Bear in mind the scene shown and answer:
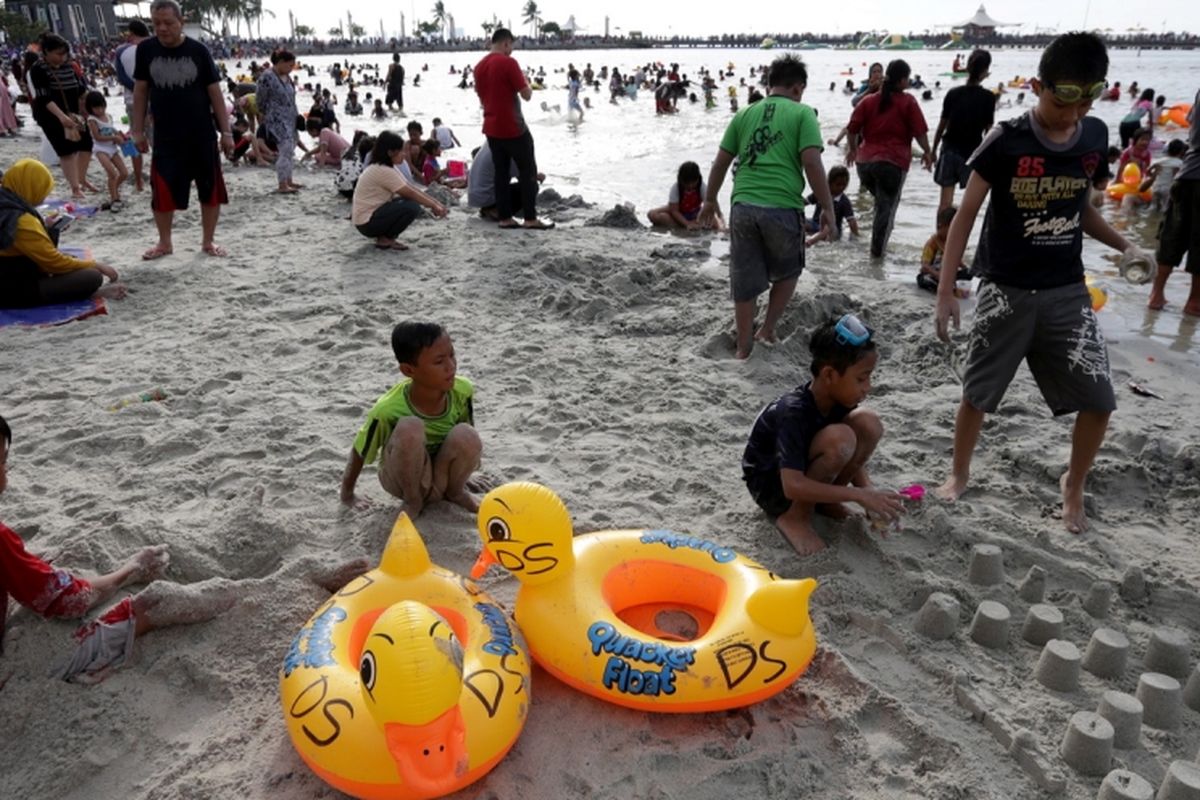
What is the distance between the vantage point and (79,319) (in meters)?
5.14

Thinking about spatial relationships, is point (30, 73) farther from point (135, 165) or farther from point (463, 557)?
point (463, 557)

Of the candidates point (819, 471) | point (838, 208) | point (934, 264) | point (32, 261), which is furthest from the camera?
point (838, 208)

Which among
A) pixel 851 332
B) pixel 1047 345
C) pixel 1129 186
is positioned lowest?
pixel 1129 186

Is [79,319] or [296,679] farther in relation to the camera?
[79,319]

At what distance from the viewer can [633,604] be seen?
2547mm

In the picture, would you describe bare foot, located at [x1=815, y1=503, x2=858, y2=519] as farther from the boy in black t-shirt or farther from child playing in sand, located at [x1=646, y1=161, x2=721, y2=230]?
child playing in sand, located at [x1=646, y1=161, x2=721, y2=230]

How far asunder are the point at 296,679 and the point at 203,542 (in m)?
1.11

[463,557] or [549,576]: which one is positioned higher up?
[549,576]

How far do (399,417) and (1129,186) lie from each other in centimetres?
1032

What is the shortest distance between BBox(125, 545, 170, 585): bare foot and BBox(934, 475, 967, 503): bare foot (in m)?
2.94

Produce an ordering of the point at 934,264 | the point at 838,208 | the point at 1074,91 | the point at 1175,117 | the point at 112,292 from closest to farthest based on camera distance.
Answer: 1. the point at 1074,91
2. the point at 112,292
3. the point at 934,264
4. the point at 838,208
5. the point at 1175,117

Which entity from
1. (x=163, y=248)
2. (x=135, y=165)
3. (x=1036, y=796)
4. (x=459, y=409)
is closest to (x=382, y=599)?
(x=459, y=409)

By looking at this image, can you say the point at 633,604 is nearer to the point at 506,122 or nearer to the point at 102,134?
the point at 506,122

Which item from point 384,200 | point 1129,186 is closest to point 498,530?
point 384,200
